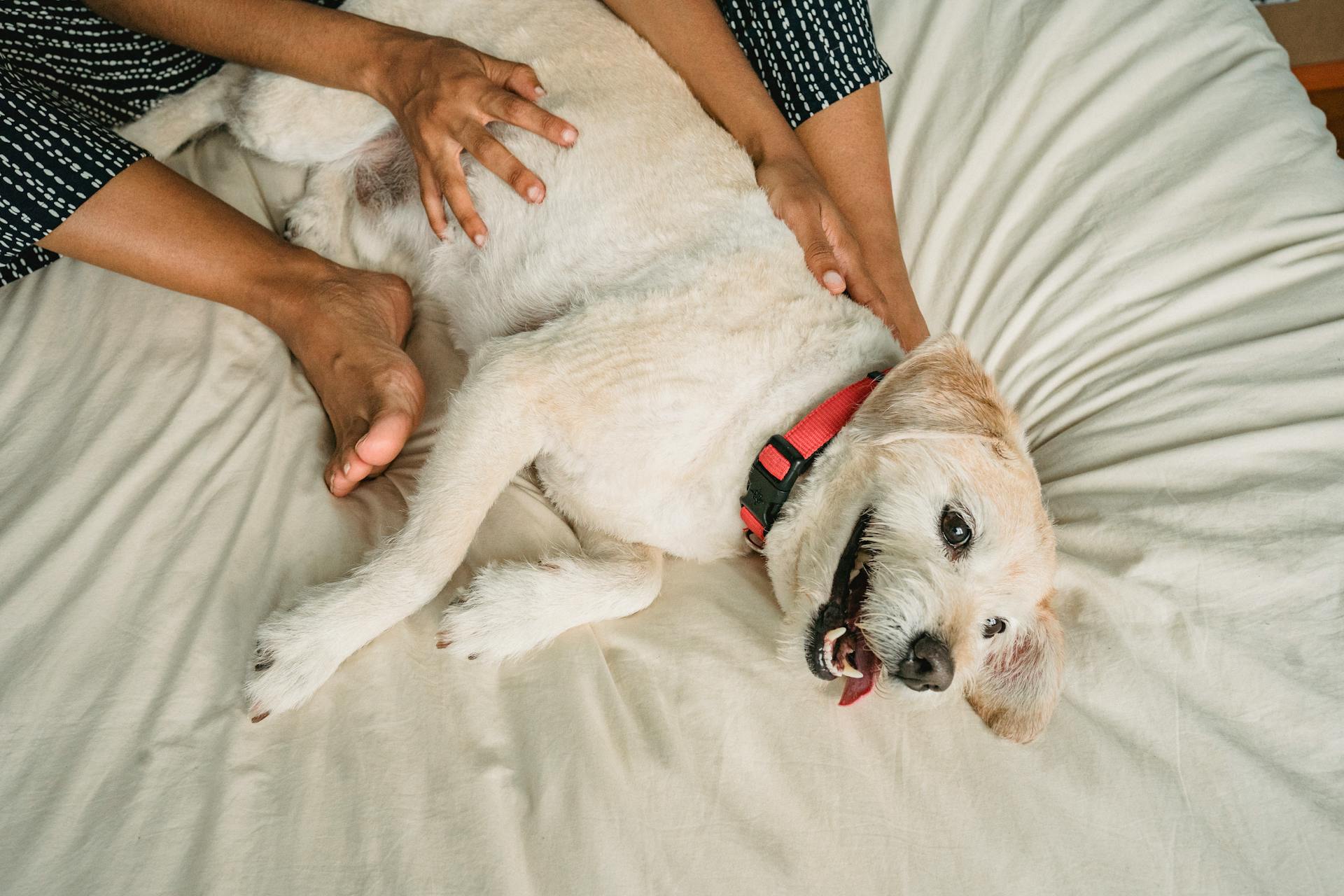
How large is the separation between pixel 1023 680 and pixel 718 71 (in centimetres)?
171

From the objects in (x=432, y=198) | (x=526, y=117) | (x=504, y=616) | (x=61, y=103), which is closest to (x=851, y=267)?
(x=526, y=117)

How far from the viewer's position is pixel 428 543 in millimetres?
1690

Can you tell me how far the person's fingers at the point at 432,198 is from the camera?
2088mm

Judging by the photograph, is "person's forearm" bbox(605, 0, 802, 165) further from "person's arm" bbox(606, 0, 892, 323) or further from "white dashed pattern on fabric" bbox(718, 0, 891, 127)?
"white dashed pattern on fabric" bbox(718, 0, 891, 127)

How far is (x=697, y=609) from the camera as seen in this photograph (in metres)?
1.84

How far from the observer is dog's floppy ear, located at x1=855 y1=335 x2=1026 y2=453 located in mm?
1615

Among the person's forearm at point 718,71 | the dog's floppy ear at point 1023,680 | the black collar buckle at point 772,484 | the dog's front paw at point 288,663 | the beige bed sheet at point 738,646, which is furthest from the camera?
the person's forearm at point 718,71

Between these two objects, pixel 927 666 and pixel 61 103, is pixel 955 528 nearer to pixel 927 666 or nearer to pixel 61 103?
pixel 927 666

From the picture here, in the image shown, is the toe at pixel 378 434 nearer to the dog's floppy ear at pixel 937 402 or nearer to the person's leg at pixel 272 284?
the person's leg at pixel 272 284

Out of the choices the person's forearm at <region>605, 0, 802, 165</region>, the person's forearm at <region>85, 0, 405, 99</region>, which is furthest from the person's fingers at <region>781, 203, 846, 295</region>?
the person's forearm at <region>85, 0, 405, 99</region>

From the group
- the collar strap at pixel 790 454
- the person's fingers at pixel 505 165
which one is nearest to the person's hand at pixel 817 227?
the collar strap at pixel 790 454

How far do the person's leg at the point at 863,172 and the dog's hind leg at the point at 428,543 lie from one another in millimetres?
1105

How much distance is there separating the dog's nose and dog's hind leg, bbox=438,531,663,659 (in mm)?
578

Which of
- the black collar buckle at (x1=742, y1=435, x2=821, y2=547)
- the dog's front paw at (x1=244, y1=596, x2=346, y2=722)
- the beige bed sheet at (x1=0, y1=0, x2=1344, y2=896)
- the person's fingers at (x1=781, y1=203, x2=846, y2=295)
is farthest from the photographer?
the person's fingers at (x1=781, y1=203, x2=846, y2=295)
